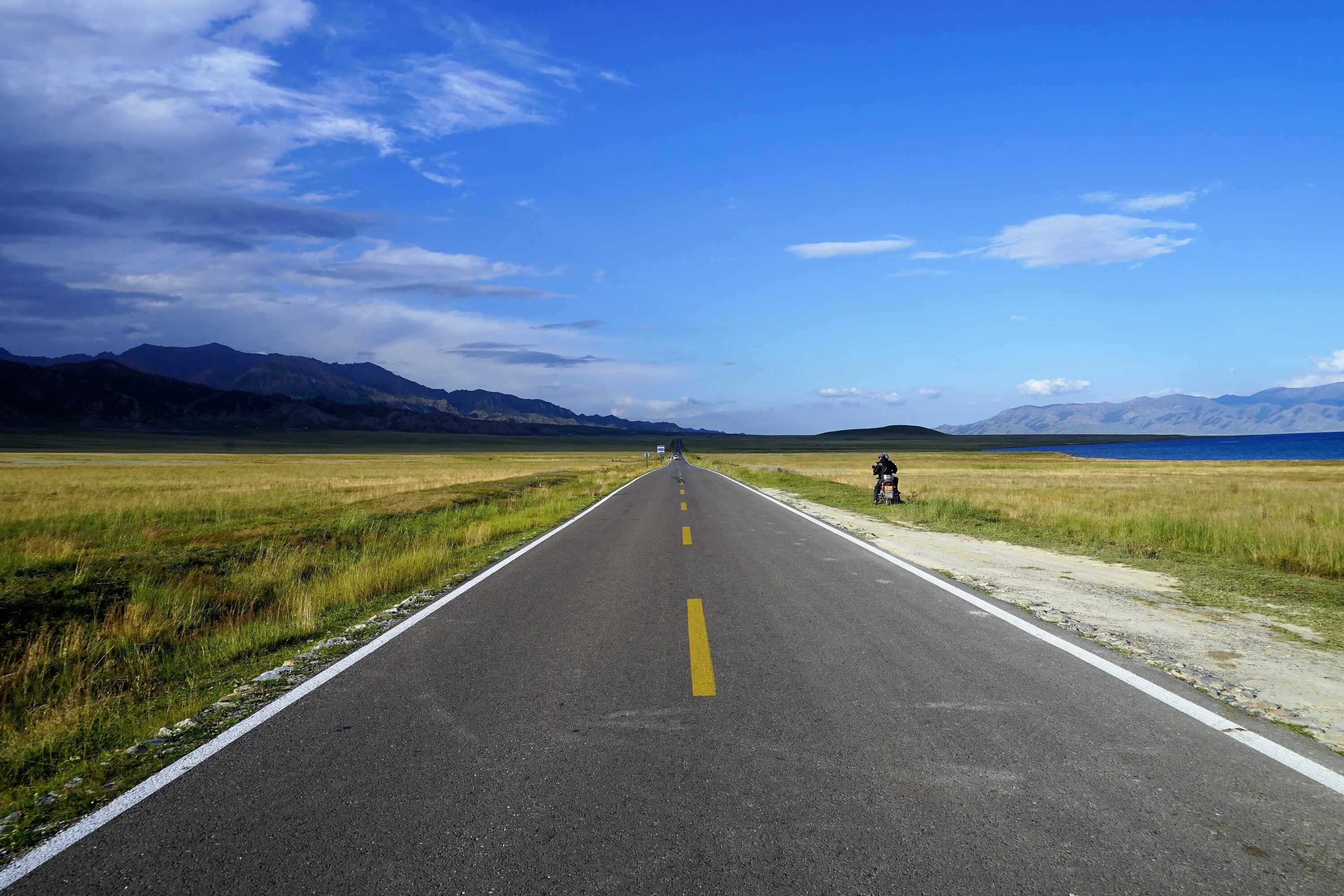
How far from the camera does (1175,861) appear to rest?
318cm

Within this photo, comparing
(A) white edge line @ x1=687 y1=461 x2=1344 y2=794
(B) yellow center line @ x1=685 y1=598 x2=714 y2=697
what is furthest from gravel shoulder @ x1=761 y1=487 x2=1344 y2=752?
(B) yellow center line @ x1=685 y1=598 x2=714 y2=697

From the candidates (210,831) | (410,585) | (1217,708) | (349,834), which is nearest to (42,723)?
(210,831)

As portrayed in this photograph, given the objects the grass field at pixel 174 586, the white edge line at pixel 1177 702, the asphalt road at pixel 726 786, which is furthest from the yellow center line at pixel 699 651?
the grass field at pixel 174 586

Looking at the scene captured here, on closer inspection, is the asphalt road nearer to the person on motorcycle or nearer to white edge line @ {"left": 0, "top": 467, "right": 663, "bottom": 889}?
white edge line @ {"left": 0, "top": 467, "right": 663, "bottom": 889}

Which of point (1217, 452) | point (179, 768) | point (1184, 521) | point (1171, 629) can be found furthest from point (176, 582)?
point (1217, 452)

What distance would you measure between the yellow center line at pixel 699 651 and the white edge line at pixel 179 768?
287 centimetres

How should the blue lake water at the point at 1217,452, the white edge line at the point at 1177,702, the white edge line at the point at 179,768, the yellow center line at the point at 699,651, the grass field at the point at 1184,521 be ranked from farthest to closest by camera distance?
the blue lake water at the point at 1217,452 < the grass field at the point at 1184,521 < the yellow center line at the point at 699,651 < the white edge line at the point at 1177,702 < the white edge line at the point at 179,768

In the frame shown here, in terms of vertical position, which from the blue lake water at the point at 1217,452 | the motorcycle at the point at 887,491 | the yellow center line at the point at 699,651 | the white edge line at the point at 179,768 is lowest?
the white edge line at the point at 179,768

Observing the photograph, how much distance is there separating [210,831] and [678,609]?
5195 mm

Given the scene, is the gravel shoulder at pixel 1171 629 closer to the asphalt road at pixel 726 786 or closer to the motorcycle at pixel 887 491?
the asphalt road at pixel 726 786

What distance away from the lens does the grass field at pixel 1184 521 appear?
374 inches

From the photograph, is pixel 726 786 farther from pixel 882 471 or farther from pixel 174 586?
pixel 882 471

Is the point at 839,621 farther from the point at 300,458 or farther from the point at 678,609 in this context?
the point at 300,458

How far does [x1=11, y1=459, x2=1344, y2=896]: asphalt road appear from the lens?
310cm
